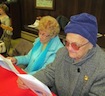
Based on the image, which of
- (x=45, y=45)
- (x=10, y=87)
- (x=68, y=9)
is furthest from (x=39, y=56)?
(x=68, y=9)

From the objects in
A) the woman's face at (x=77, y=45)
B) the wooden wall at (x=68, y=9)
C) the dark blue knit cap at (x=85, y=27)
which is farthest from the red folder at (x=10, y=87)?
the wooden wall at (x=68, y=9)

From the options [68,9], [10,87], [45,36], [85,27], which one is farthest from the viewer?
[68,9]

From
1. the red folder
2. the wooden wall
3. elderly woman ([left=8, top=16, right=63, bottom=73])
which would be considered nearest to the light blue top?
elderly woman ([left=8, top=16, right=63, bottom=73])

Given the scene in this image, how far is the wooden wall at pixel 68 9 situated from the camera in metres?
3.38

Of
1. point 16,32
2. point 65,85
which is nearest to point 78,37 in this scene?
point 65,85

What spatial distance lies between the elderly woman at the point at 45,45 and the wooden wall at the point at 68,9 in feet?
4.95

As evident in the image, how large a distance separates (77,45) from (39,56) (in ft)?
2.45

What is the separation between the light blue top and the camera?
176 cm

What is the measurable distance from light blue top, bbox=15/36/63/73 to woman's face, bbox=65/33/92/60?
0.61 meters

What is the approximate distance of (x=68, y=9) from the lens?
3861 millimetres

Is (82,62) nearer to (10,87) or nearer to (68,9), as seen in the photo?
(10,87)

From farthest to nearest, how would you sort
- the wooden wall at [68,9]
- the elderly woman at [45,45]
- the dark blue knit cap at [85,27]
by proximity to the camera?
the wooden wall at [68,9], the elderly woman at [45,45], the dark blue knit cap at [85,27]

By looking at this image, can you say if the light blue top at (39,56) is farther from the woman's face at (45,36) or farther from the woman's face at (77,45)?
the woman's face at (77,45)

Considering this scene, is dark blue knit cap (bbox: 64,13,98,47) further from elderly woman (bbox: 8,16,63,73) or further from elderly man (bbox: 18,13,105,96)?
elderly woman (bbox: 8,16,63,73)
